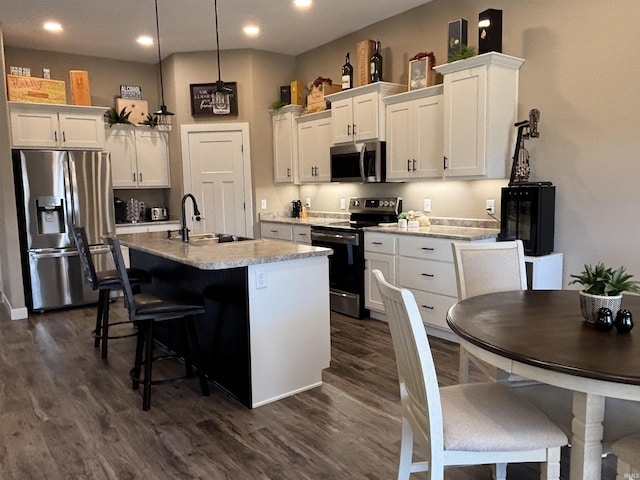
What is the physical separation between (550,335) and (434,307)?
7.77ft

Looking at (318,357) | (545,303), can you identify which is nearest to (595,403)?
(545,303)

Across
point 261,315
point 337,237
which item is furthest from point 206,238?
point 337,237

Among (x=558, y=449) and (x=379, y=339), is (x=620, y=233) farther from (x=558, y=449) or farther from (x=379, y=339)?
(x=558, y=449)

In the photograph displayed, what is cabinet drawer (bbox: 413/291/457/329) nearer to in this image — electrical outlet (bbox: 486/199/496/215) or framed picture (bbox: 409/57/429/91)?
electrical outlet (bbox: 486/199/496/215)

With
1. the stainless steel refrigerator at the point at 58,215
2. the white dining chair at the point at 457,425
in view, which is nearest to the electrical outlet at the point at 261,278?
the white dining chair at the point at 457,425

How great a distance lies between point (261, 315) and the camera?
2.78 metres

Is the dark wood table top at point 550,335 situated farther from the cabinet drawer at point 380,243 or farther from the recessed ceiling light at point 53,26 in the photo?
the recessed ceiling light at point 53,26

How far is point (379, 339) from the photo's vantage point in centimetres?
407

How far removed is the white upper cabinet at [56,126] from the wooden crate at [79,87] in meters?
0.15

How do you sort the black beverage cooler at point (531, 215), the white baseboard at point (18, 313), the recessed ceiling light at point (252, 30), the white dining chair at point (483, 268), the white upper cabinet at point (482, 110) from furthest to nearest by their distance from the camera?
the recessed ceiling light at point (252, 30) → the white baseboard at point (18, 313) → the white upper cabinet at point (482, 110) → the black beverage cooler at point (531, 215) → the white dining chair at point (483, 268)

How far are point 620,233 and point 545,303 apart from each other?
5.69ft

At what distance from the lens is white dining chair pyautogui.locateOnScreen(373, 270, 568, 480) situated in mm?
1504

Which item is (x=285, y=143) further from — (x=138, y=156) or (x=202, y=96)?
(x=138, y=156)

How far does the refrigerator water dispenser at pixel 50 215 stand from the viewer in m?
5.04
